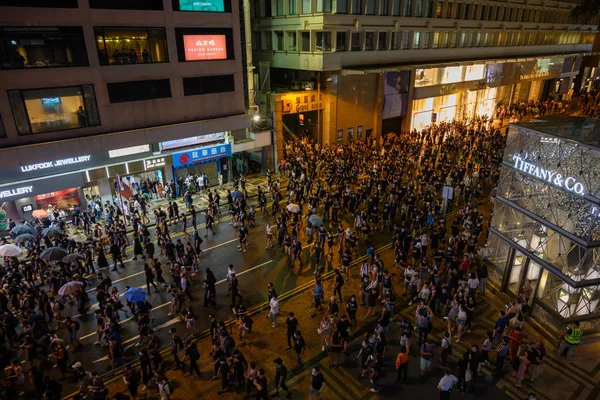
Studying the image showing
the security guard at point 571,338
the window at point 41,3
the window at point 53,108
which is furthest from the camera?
the window at point 53,108

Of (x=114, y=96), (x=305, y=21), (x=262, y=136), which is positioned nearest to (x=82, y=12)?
(x=114, y=96)

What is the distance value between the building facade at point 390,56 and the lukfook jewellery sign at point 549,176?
20200 mm

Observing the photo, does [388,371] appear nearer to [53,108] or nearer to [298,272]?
[298,272]

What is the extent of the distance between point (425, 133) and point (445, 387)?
33.0 metres

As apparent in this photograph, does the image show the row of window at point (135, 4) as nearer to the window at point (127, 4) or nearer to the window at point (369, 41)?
the window at point (127, 4)

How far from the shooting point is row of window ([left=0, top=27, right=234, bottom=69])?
744 inches

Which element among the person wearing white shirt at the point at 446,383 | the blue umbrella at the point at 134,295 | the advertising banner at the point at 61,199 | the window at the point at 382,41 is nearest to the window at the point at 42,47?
the advertising banner at the point at 61,199

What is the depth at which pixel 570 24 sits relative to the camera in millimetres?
62094

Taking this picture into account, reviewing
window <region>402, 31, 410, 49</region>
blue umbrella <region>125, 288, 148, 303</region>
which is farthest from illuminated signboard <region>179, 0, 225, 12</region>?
window <region>402, 31, 410, 49</region>

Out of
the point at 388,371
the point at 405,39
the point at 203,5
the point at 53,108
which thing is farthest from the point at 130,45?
the point at 405,39

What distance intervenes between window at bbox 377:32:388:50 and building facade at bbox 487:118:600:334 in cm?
2334

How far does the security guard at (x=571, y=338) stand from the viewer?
13445 mm

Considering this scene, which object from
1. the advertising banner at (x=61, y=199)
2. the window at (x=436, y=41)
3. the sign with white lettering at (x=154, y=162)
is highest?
the window at (x=436, y=41)

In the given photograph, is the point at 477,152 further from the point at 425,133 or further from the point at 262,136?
the point at 262,136
